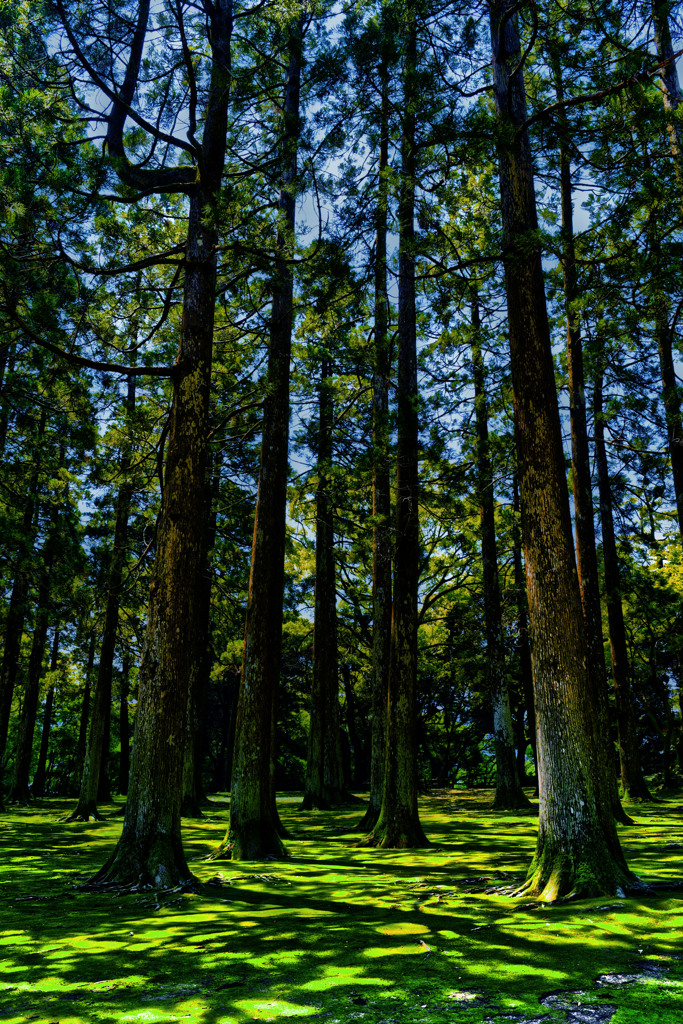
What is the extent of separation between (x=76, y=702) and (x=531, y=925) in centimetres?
3141

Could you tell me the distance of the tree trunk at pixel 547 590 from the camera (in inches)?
212

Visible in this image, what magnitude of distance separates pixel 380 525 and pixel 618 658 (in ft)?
28.8

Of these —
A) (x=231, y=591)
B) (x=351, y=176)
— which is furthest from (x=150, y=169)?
(x=231, y=591)

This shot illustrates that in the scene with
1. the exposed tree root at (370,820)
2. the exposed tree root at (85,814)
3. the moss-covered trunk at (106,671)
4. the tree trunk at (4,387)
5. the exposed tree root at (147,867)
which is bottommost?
the exposed tree root at (85,814)

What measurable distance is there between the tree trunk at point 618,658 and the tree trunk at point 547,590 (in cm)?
957

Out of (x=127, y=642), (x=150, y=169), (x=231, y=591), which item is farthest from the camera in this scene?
(x=127, y=642)

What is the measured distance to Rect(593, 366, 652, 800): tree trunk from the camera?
640 inches

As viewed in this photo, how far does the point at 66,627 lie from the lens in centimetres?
2261

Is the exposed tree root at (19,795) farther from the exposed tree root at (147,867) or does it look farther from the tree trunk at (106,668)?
the exposed tree root at (147,867)

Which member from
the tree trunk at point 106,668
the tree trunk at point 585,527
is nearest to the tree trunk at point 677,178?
the tree trunk at point 585,527

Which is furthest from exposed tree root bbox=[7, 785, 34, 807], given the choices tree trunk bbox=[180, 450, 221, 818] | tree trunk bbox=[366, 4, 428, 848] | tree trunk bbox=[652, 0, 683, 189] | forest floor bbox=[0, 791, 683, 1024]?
tree trunk bbox=[652, 0, 683, 189]

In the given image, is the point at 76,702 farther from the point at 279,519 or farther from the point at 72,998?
→ the point at 72,998

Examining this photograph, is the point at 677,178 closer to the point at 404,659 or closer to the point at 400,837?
the point at 404,659

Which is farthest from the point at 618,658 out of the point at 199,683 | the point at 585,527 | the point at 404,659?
the point at 199,683
